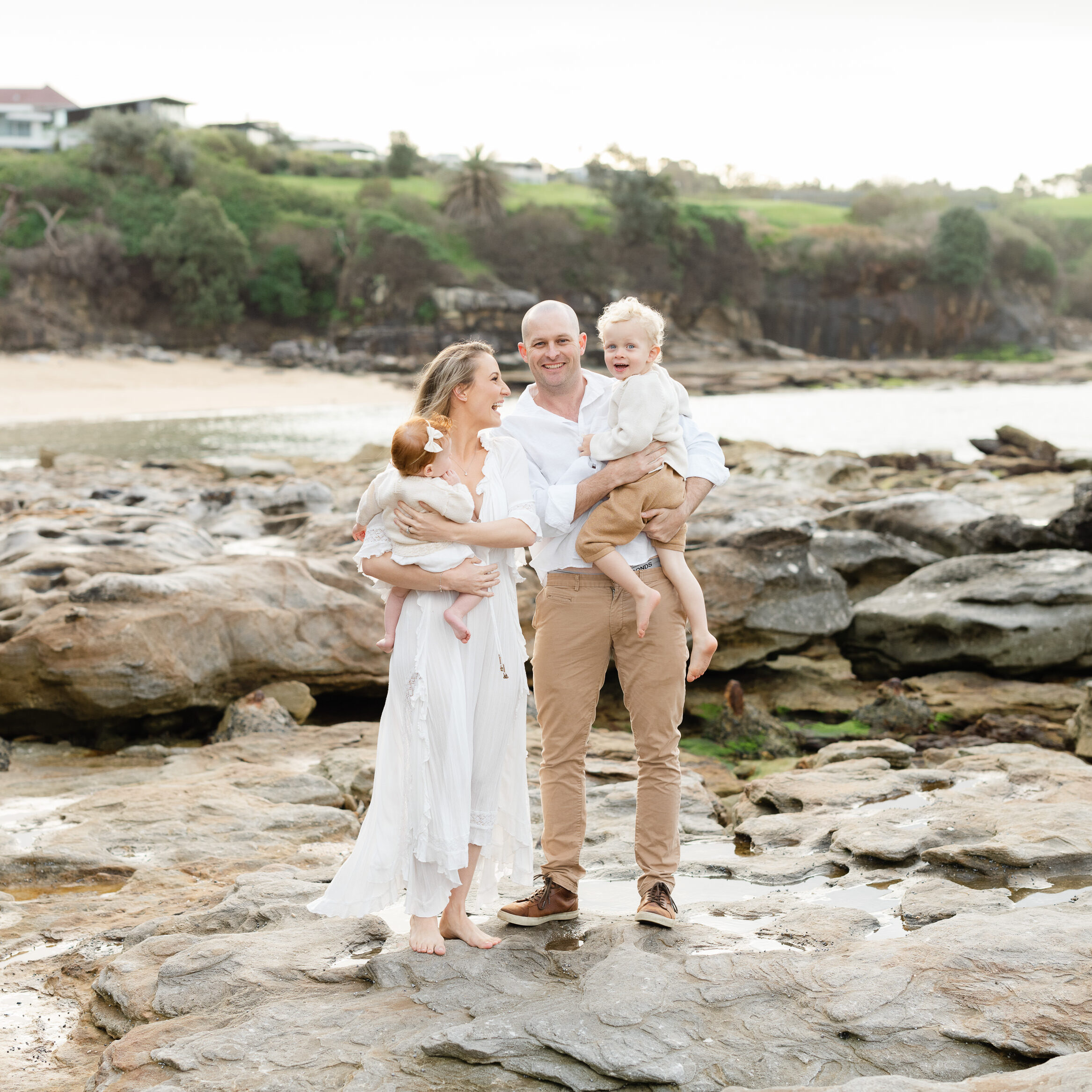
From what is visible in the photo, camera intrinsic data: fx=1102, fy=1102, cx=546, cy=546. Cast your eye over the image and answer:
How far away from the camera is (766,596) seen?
787cm

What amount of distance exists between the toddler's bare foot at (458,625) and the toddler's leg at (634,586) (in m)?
0.51

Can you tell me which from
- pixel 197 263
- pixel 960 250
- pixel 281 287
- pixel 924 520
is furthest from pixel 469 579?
pixel 960 250

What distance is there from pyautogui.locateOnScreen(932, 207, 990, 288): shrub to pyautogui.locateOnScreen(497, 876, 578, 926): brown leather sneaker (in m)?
69.8

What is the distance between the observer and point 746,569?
7.93 meters

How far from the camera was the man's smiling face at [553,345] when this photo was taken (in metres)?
3.67

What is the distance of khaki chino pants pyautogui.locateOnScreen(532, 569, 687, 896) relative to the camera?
362 cm

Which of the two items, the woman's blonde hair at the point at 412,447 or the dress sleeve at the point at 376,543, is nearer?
the woman's blonde hair at the point at 412,447

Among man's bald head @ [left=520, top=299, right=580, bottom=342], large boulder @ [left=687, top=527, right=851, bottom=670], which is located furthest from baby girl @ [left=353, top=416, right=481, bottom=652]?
large boulder @ [left=687, top=527, right=851, bottom=670]

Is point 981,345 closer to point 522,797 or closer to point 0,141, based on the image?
point 0,141

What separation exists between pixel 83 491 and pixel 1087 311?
246 ft

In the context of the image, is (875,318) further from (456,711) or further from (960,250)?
(456,711)

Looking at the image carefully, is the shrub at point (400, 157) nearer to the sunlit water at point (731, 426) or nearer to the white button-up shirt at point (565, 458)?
the sunlit water at point (731, 426)

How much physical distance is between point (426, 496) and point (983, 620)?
5440 mm

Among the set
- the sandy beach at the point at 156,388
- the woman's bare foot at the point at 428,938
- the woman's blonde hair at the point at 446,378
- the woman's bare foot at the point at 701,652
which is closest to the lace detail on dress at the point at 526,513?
the woman's blonde hair at the point at 446,378
